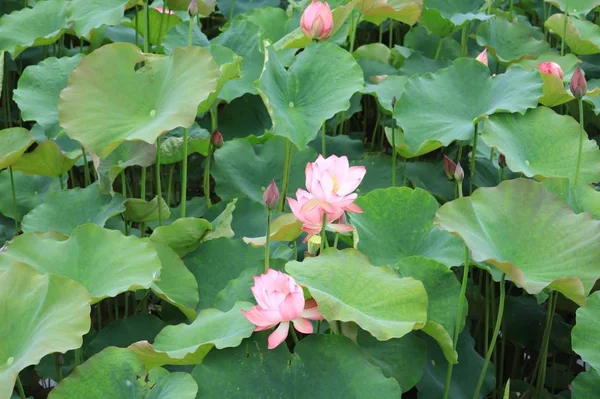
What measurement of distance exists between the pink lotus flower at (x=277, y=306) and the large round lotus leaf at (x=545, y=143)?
0.66 m

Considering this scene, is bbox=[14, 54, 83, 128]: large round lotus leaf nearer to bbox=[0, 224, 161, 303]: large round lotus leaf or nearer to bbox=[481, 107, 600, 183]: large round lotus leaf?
bbox=[0, 224, 161, 303]: large round lotus leaf

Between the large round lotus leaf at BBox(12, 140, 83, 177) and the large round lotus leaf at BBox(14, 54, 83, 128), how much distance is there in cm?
8

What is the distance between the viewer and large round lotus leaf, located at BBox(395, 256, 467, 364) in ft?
3.92

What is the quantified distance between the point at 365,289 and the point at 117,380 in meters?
0.34

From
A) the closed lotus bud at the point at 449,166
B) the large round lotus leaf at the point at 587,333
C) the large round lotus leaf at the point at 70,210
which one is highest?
the closed lotus bud at the point at 449,166

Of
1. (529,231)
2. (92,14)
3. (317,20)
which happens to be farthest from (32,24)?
(529,231)

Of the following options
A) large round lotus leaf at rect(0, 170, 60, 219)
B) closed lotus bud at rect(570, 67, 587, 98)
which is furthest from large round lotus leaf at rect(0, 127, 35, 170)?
closed lotus bud at rect(570, 67, 587, 98)

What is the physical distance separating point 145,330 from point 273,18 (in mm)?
1055

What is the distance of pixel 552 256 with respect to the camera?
1168mm

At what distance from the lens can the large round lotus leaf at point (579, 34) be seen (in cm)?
198

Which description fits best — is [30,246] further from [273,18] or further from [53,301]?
[273,18]

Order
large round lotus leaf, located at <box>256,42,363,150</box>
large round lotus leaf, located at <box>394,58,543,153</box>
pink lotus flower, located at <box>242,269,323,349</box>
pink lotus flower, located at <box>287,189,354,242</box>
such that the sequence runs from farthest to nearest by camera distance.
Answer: large round lotus leaf, located at <box>394,58,543,153</box> < large round lotus leaf, located at <box>256,42,363,150</box> < pink lotus flower, located at <box>287,189,354,242</box> < pink lotus flower, located at <box>242,269,323,349</box>

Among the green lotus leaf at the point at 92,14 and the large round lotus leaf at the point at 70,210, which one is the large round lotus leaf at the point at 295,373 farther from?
the green lotus leaf at the point at 92,14

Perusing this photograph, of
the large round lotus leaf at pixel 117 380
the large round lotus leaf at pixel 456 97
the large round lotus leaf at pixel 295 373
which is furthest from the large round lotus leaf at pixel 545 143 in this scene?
the large round lotus leaf at pixel 117 380
